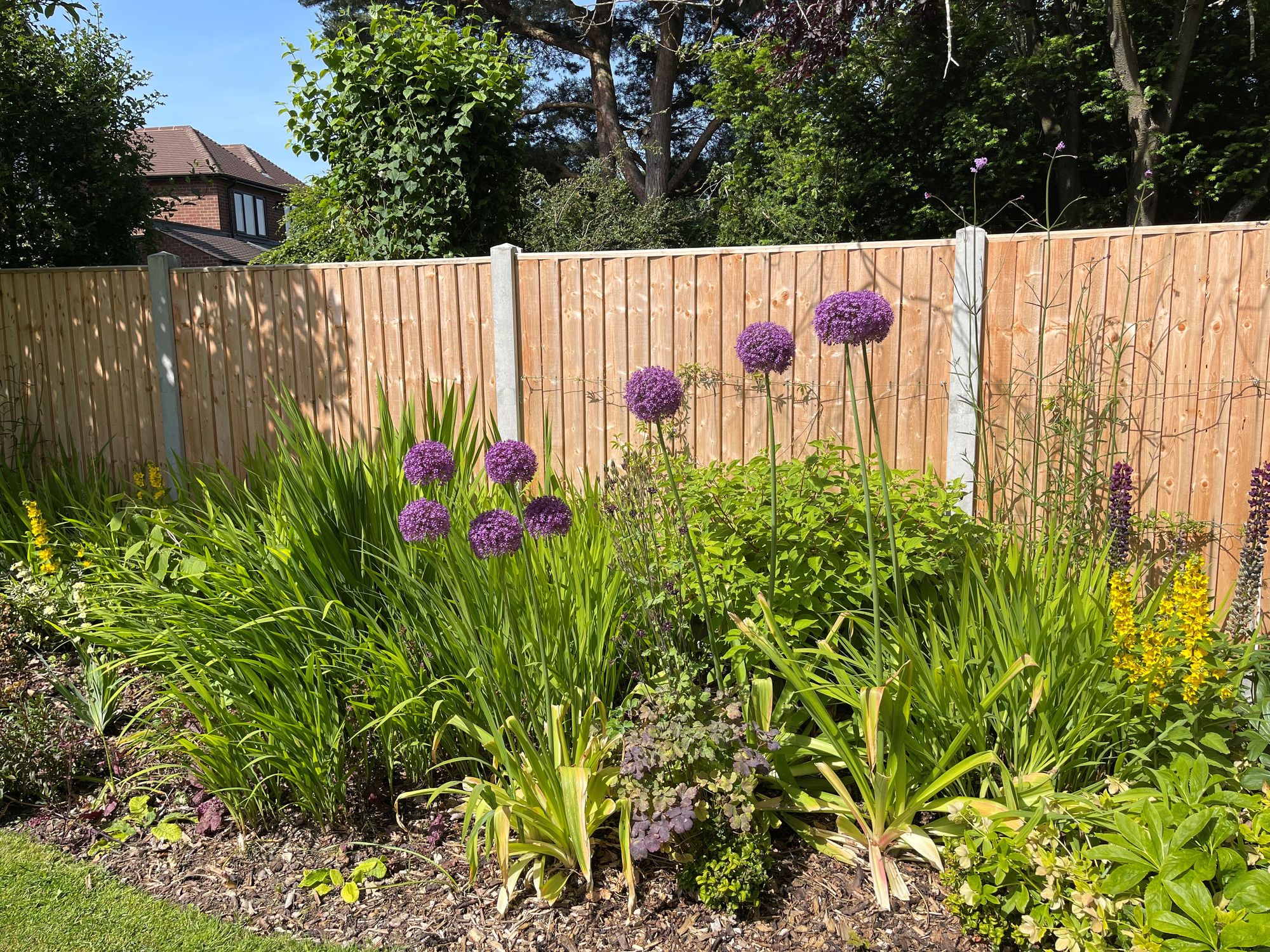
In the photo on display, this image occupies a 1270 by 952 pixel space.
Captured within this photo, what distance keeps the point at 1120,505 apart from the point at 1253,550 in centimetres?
51

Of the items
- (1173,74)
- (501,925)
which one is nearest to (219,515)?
(501,925)

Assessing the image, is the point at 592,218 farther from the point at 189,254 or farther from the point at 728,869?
the point at 189,254

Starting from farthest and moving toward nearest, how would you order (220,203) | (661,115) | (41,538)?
1. (220,203)
2. (661,115)
3. (41,538)

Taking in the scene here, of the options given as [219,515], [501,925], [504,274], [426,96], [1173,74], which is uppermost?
[1173,74]

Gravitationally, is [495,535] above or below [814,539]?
above

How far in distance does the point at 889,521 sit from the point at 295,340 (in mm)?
4239

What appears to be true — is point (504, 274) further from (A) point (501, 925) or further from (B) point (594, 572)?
(A) point (501, 925)

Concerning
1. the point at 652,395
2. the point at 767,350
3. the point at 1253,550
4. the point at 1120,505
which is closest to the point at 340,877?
the point at 652,395

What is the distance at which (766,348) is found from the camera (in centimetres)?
258

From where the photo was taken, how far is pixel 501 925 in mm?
2436

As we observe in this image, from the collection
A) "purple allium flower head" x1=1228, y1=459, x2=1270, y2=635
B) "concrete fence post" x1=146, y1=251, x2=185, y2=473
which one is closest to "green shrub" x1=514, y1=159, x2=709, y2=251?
"concrete fence post" x1=146, y1=251, x2=185, y2=473

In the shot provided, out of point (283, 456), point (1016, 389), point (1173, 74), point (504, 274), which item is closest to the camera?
point (283, 456)

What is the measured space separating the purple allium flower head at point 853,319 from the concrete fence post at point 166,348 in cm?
495

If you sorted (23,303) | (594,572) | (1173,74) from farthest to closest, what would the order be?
(1173,74) → (23,303) → (594,572)
